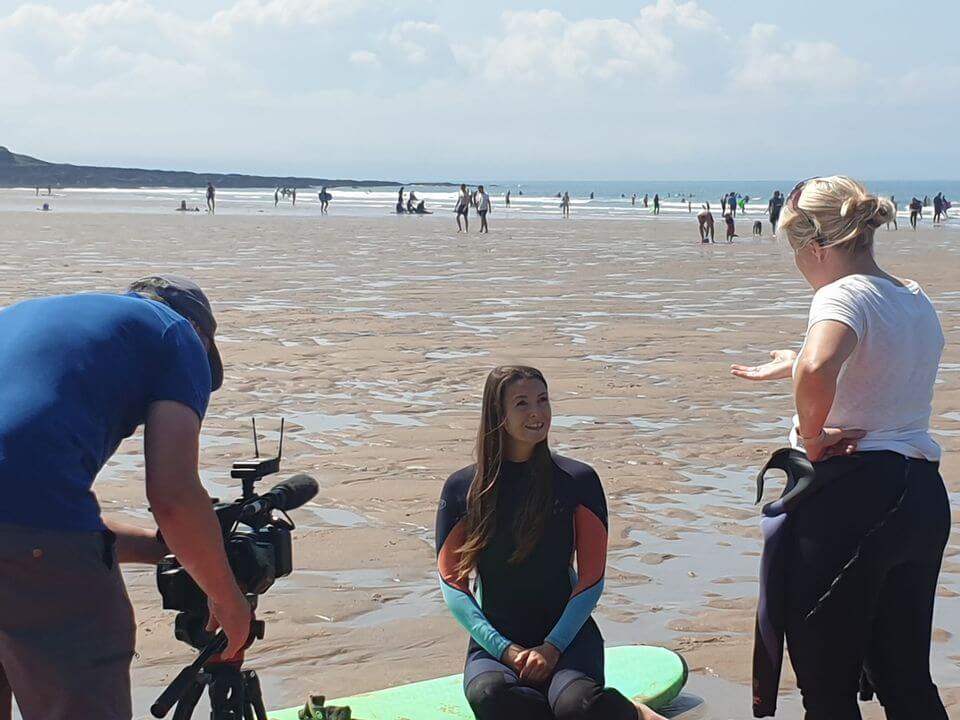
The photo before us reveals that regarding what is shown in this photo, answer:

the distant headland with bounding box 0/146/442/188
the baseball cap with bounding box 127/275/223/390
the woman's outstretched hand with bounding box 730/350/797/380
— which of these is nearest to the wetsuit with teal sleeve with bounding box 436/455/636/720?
the woman's outstretched hand with bounding box 730/350/797/380

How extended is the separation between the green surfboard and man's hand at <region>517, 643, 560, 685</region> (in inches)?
18.6

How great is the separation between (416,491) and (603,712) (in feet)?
11.4

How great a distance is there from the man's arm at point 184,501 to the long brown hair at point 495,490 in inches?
54.4

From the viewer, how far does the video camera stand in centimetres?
285

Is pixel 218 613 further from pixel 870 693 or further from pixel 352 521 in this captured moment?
pixel 352 521

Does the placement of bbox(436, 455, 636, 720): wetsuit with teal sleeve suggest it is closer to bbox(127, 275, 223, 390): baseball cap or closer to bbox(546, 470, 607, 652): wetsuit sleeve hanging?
bbox(546, 470, 607, 652): wetsuit sleeve hanging

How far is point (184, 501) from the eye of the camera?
2.62 meters

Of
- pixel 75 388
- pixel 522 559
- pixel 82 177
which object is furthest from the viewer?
pixel 82 177

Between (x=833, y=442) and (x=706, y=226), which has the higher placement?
(x=833, y=442)

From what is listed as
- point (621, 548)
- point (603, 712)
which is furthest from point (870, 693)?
point (621, 548)

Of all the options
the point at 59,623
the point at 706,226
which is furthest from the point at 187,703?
the point at 706,226

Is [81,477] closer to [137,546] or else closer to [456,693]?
[137,546]

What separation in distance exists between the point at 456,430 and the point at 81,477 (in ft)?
20.2

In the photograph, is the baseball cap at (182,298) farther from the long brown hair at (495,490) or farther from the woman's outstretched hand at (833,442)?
the woman's outstretched hand at (833,442)
